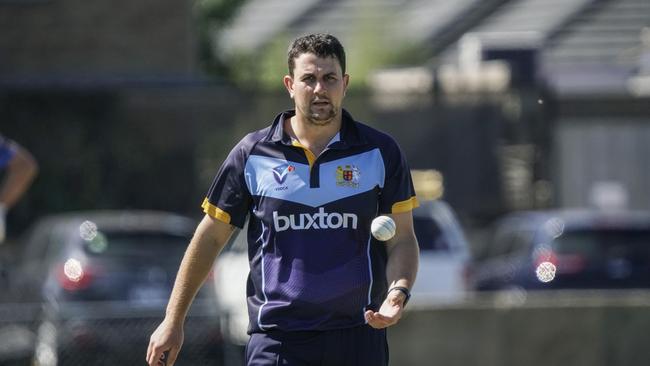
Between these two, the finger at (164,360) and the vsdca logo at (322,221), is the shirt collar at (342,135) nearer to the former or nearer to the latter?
the vsdca logo at (322,221)

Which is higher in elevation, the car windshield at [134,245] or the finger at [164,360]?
the finger at [164,360]

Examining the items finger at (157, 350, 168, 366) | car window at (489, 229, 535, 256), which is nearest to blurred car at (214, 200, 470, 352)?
car window at (489, 229, 535, 256)

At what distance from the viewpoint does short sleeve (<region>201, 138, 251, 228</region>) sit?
6.31 m

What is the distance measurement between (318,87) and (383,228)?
2.05ft

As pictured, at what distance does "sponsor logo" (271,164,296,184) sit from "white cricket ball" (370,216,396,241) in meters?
0.46

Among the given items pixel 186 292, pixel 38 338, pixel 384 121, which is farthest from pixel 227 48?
pixel 186 292

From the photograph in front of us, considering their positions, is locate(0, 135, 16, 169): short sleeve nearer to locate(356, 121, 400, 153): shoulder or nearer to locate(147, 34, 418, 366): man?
locate(147, 34, 418, 366): man

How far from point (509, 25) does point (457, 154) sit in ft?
54.5

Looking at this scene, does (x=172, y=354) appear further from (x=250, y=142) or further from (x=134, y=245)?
(x=134, y=245)

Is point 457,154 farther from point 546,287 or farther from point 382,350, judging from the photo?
point 382,350

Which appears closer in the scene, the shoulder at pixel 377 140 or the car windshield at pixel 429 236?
the shoulder at pixel 377 140

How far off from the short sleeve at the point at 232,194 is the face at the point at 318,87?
34cm

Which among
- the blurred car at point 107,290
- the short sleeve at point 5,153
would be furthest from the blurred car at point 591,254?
the short sleeve at point 5,153

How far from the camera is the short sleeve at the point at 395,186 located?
6258mm
